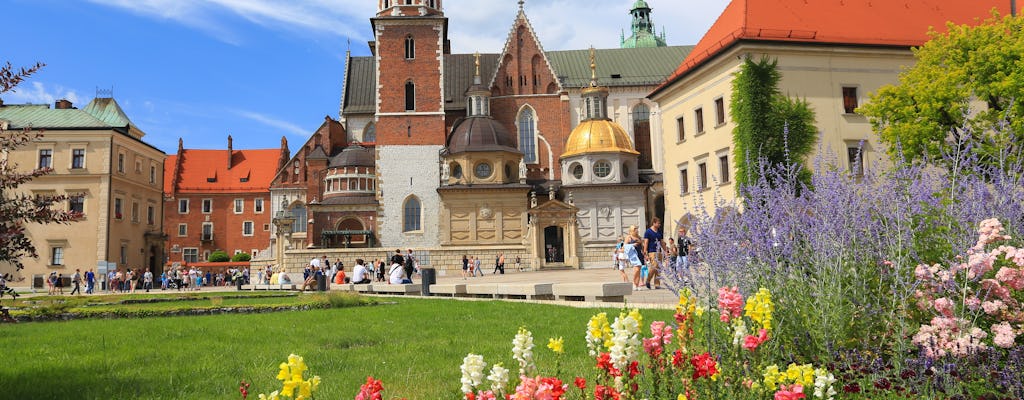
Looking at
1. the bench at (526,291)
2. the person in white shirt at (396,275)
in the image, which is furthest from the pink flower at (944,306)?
the person in white shirt at (396,275)

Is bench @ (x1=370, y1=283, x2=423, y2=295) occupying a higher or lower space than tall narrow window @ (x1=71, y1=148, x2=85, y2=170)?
lower

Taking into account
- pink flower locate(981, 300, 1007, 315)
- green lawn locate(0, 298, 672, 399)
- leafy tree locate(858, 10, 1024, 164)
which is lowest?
green lawn locate(0, 298, 672, 399)

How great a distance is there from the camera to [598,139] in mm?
45594

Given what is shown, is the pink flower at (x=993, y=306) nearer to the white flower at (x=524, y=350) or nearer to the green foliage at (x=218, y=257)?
the white flower at (x=524, y=350)

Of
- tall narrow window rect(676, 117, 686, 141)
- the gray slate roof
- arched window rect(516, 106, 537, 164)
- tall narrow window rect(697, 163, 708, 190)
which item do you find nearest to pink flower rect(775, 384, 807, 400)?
tall narrow window rect(697, 163, 708, 190)

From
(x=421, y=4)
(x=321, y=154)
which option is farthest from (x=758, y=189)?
(x=321, y=154)

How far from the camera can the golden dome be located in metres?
45.2

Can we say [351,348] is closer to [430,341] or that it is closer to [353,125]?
[430,341]

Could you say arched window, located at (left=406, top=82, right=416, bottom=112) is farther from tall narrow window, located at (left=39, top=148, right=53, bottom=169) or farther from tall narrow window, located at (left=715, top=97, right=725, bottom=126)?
tall narrow window, located at (left=715, top=97, right=725, bottom=126)

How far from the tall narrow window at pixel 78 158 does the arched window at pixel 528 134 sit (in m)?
28.7

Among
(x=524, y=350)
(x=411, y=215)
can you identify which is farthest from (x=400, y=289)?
(x=411, y=215)

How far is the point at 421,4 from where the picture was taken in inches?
1925

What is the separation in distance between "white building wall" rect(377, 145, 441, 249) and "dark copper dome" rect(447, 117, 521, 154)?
1.57 metres

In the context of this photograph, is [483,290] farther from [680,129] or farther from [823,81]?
[680,129]
